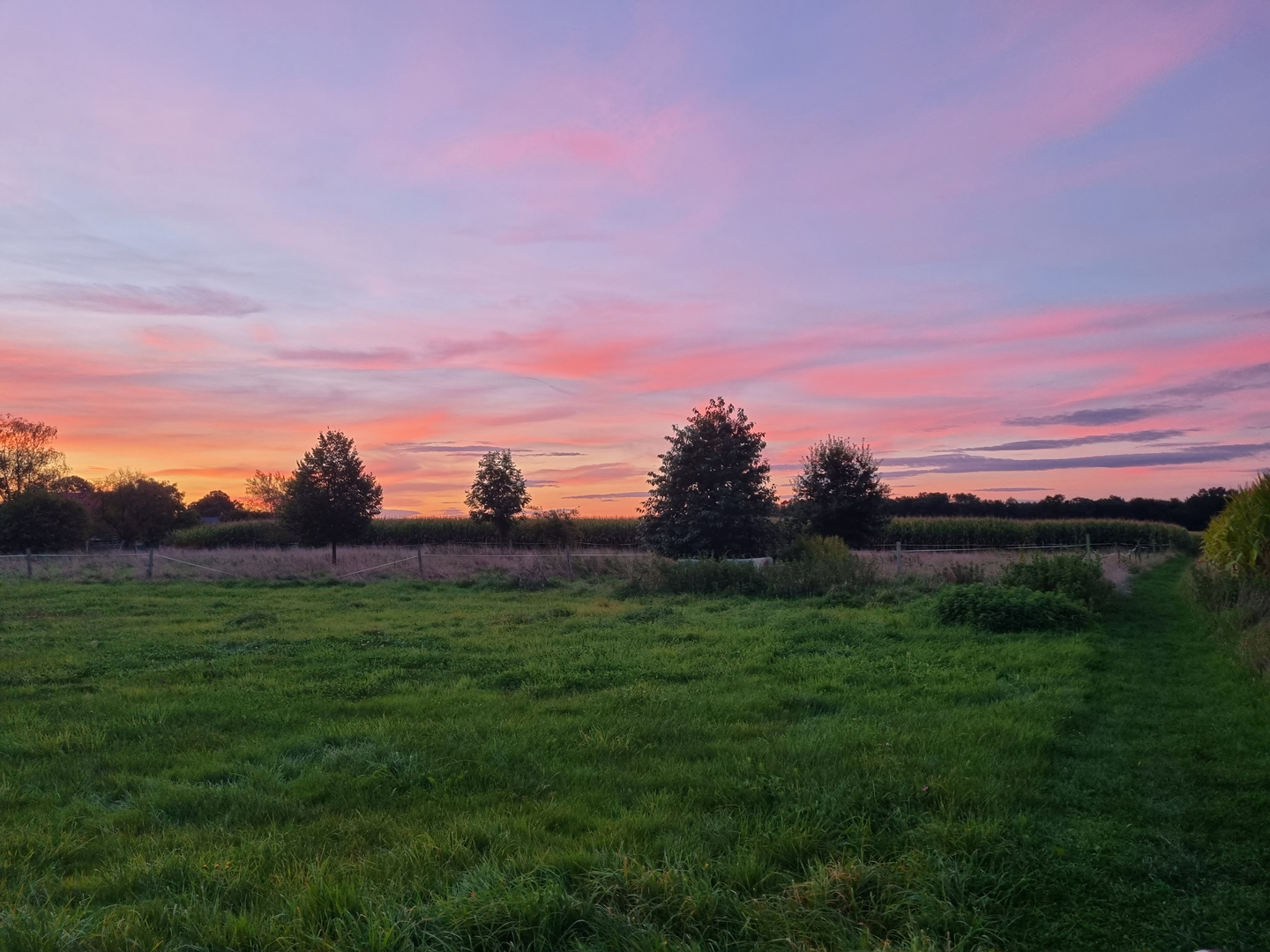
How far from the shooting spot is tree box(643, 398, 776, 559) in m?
28.9

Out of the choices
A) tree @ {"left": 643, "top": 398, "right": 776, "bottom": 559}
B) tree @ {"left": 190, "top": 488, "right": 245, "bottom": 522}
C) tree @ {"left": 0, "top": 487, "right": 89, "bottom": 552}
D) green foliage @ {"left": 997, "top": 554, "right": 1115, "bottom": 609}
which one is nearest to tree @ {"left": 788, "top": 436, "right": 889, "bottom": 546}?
tree @ {"left": 643, "top": 398, "right": 776, "bottom": 559}

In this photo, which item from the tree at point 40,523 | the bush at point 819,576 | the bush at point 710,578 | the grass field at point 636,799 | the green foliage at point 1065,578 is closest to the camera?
the grass field at point 636,799

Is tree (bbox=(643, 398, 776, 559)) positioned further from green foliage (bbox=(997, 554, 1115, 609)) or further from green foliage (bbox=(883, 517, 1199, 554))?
green foliage (bbox=(883, 517, 1199, 554))

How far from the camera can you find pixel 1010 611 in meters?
14.1

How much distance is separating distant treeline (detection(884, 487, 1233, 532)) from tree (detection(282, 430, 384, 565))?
37.9 metres

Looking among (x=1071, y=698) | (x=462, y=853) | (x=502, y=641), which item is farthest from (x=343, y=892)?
(x=502, y=641)

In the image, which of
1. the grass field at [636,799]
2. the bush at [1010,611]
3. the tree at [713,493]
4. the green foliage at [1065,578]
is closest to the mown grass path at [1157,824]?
the grass field at [636,799]

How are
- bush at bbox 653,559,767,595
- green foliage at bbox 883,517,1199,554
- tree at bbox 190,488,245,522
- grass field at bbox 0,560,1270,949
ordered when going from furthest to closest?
1. tree at bbox 190,488,245,522
2. green foliage at bbox 883,517,1199,554
3. bush at bbox 653,559,767,595
4. grass field at bbox 0,560,1270,949

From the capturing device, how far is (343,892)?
4.05 metres

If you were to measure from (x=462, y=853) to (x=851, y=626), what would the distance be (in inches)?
388

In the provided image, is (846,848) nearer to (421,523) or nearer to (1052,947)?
(1052,947)

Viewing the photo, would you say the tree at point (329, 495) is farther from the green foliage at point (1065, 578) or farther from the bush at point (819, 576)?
the green foliage at point (1065, 578)

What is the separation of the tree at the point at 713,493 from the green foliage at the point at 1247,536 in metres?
13.3

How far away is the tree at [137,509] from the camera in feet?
193
